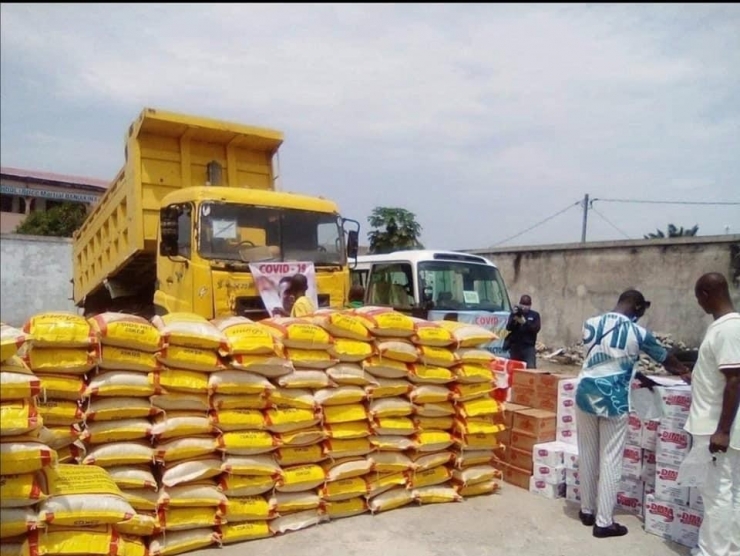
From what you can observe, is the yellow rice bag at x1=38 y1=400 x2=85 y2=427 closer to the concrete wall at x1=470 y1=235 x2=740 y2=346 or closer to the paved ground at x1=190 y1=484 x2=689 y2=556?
the paved ground at x1=190 y1=484 x2=689 y2=556

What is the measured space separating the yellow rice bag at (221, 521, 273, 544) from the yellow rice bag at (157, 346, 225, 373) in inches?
42.0

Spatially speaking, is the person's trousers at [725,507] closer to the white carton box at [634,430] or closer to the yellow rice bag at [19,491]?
the white carton box at [634,430]

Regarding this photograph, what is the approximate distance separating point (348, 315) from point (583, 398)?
1.87 metres

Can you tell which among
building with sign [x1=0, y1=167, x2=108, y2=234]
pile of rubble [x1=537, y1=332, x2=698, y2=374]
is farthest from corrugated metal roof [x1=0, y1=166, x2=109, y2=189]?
pile of rubble [x1=537, y1=332, x2=698, y2=374]

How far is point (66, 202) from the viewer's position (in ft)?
81.6

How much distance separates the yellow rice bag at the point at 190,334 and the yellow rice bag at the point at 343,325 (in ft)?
2.56

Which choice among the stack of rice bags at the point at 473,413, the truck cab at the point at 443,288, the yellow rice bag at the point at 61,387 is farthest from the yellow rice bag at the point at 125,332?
the truck cab at the point at 443,288

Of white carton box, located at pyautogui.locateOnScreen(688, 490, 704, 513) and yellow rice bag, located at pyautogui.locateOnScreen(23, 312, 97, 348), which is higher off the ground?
yellow rice bag, located at pyautogui.locateOnScreen(23, 312, 97, 348)

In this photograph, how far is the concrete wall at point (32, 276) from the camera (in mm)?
17594

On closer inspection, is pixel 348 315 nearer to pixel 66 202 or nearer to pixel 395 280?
pixel 395 280

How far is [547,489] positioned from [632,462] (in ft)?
2.50

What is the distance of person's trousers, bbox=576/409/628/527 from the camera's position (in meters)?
4.24

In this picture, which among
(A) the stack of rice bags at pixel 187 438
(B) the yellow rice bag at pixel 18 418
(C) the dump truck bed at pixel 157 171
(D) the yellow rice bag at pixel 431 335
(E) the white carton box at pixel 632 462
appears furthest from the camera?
(C) the dump truck bed at pixel 157 171

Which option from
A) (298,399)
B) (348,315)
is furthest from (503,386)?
(298,399)
